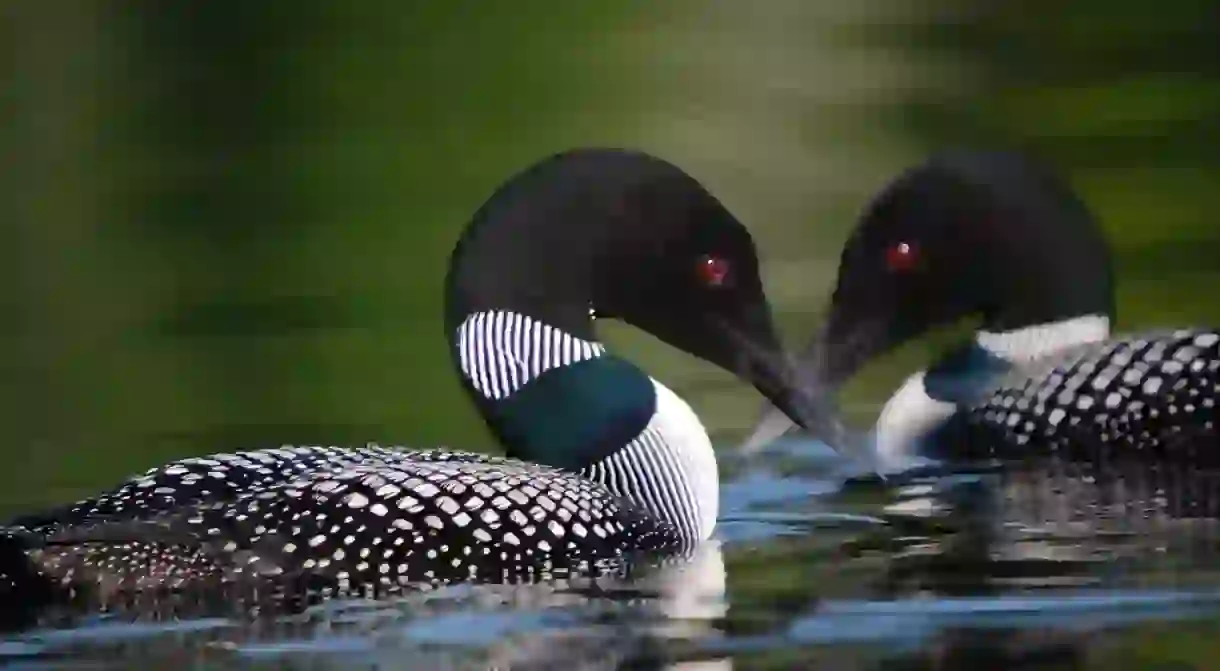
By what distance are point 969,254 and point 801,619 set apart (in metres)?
3.03

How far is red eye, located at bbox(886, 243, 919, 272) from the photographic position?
816 centimetres

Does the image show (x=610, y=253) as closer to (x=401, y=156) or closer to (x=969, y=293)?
(x=969, y=293)

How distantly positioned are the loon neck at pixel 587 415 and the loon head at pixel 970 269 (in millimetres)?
1755

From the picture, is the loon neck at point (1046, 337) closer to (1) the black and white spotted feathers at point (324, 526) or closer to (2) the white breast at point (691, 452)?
(2) the white breast at point (691, 452)

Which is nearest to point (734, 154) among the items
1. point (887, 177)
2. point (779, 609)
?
point (887, 177)

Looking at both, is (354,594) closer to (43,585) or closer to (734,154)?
(43,585)

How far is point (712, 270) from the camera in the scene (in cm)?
658

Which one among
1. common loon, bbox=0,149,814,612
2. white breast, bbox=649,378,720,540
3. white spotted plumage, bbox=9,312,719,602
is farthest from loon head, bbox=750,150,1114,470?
white spotted plumage, bbox=9,312,719,602

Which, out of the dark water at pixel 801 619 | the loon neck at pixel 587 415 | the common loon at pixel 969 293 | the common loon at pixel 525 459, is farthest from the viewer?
the common loon at pixel 969 293

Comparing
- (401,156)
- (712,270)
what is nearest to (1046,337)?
(712,270)

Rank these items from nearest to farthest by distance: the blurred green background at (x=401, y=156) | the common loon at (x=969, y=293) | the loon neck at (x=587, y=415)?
the loon neck at (x=587, y=415), the common loon at (x=969, y=293), the blurred green background at (x=401, y=156)

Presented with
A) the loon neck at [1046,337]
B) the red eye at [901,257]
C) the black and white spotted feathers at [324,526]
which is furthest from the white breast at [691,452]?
the loon neck at [1046,337]

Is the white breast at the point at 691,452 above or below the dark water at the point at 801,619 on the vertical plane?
above

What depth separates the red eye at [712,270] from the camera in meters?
6.58
